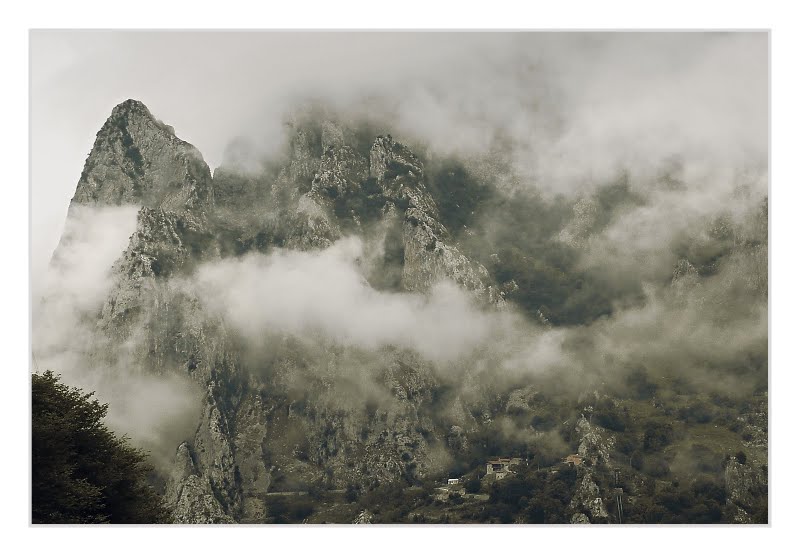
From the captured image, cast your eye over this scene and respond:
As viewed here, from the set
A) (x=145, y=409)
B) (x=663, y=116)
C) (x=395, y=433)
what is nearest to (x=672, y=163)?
(x=663, y=116)

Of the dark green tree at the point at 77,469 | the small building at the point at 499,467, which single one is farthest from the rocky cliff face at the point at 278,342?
the dark green tree at the point at 77,469

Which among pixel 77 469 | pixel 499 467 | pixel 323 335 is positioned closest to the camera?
pixel 77 469

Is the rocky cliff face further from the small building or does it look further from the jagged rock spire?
the small building

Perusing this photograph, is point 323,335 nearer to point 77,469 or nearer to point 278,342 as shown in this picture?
point 278,342

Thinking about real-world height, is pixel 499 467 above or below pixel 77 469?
below

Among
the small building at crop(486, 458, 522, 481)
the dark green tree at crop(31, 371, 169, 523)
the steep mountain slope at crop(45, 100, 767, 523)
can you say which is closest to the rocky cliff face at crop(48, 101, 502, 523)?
the steep mountain slope at crop(45, 100, 767, 523)

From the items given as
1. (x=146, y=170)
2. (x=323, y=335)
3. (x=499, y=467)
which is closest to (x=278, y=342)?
(x=323, y=335)

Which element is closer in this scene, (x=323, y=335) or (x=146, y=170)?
(x=323, y=335)

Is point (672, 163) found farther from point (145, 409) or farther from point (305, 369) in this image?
point (145, 409)
